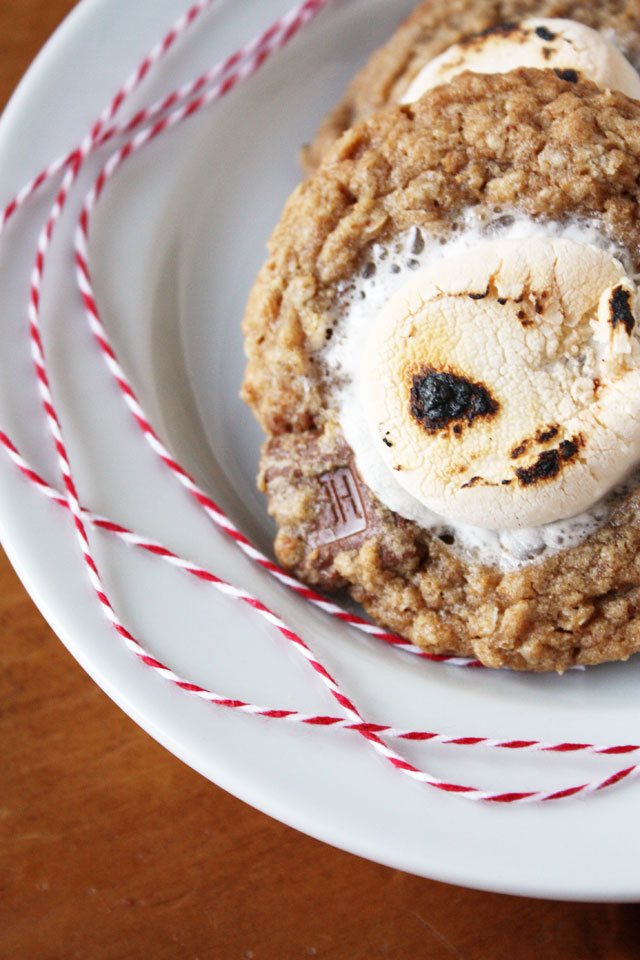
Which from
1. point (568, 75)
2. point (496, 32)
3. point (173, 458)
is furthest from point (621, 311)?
point (173, 458)

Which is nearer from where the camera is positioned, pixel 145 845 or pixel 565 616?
pixel 565 616

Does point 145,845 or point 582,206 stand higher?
point 582,206

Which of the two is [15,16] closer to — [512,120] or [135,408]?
[135,408]

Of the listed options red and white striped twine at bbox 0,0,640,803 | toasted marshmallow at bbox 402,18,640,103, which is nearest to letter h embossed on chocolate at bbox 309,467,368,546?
red and white striped twine at bbox 0,0,640,803

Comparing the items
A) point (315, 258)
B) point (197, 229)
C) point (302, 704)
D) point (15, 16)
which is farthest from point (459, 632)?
point (15, 16)

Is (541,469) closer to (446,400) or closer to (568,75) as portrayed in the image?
(446,400)

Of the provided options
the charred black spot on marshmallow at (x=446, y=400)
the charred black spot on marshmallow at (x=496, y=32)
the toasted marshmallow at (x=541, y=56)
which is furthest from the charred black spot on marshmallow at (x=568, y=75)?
the charred black spot on marshmallow at (x=446, y=400)

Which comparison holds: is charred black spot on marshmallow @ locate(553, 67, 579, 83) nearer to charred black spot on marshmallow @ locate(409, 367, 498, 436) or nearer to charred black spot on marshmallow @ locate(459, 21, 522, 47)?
charred black spot on marshmallow @ locate(459, 21, 522, 47)
